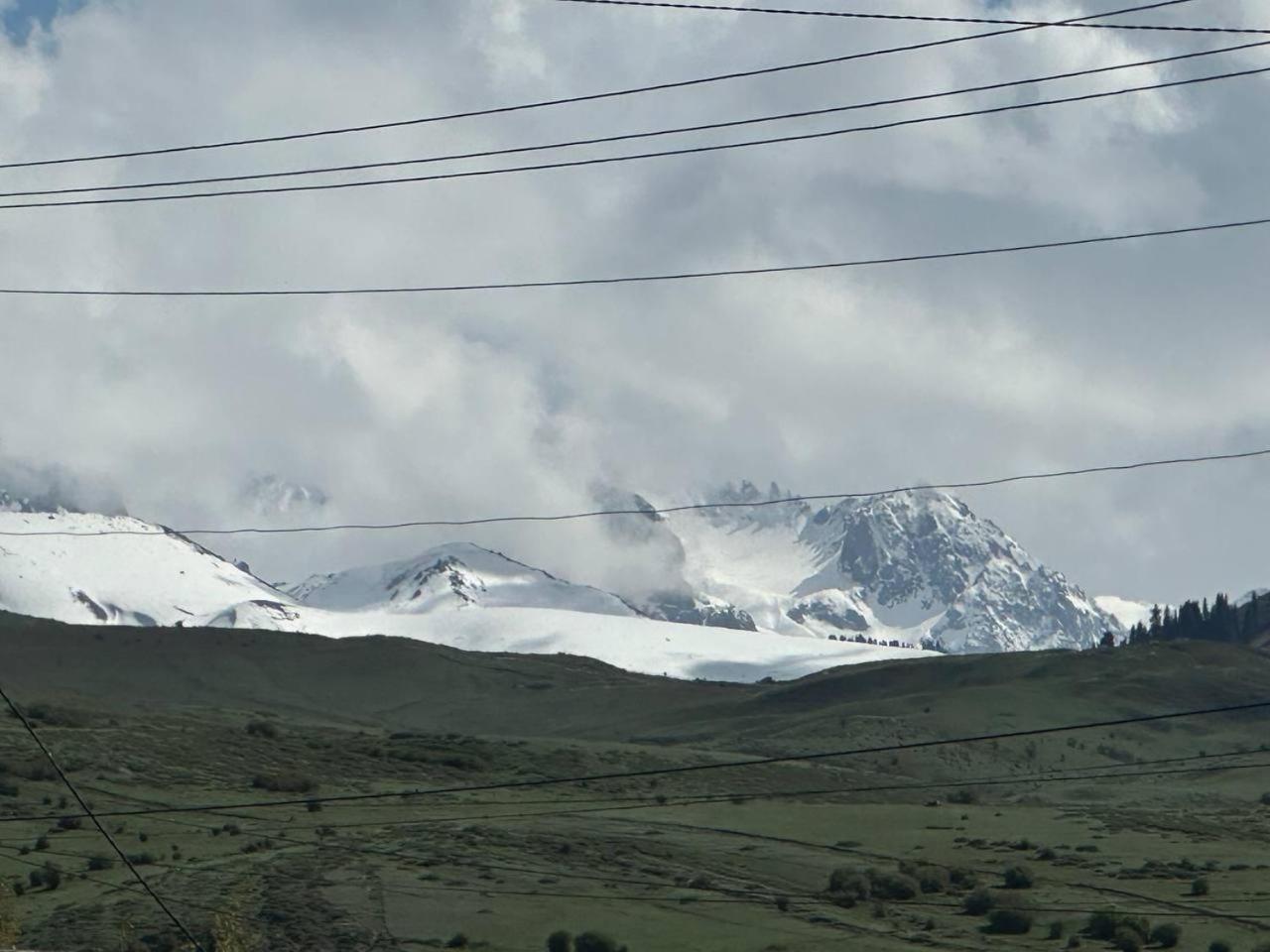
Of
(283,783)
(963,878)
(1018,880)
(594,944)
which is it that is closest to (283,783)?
(283,783)

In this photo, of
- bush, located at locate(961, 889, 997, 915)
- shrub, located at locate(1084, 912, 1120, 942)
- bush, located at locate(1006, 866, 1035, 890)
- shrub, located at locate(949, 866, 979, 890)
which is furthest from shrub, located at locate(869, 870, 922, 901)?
shrub, located at locate(1084, 912, 1120, 942)

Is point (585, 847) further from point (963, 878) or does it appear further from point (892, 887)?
point (963, 878)

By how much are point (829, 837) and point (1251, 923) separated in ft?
93.4

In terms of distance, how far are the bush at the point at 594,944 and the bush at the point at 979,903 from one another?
17580mm

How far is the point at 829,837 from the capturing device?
104188 millimetres

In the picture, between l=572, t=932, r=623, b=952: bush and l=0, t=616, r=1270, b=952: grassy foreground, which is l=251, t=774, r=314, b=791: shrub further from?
l=572, t=932, r=623, b=952: bush

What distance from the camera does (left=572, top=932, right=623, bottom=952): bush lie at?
233 feet

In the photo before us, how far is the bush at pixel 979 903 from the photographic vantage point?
8306 centimetres

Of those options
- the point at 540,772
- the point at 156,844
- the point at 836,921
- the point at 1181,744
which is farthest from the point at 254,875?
the point at 1181,744

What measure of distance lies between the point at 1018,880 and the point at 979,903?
243 inches

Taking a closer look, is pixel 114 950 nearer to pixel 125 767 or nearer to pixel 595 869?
pixel 595 869

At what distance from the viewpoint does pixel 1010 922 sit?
79.8m

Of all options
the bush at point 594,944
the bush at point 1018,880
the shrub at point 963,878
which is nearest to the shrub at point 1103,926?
the bush at point 1018,880

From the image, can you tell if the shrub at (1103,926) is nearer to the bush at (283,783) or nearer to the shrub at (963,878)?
the shrub at (963,878)
